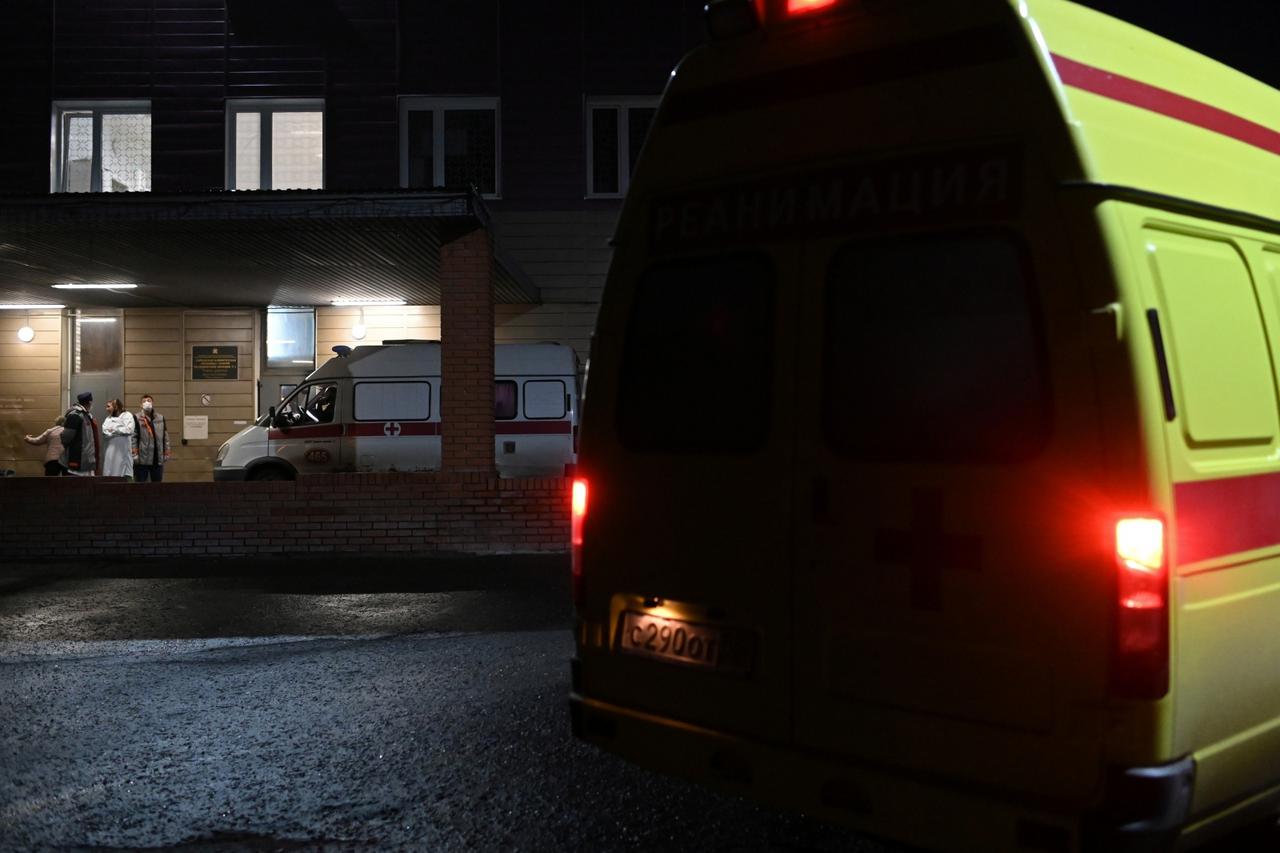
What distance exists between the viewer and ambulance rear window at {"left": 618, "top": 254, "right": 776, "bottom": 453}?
355cm

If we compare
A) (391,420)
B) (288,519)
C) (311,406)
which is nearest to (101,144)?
(311,406)

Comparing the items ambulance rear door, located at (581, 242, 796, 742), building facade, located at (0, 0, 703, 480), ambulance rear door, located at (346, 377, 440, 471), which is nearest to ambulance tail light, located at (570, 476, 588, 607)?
ambulance rear door, located at (581, 242, 796, 742)

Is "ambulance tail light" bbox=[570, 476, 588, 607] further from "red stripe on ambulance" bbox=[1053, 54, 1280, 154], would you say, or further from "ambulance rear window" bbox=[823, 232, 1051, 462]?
"red stripe on ambulance" bbox=[1053, 54, 1280, 154]

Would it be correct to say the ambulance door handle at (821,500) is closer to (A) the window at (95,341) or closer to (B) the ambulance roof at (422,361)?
(B) the ambulance roof at (422,361)

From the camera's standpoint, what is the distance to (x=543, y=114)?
17734 millimetres

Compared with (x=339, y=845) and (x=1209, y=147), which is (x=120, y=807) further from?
(x=1209, y=147)

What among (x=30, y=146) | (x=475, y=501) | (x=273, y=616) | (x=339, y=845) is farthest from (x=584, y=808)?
(x=30, y=146)

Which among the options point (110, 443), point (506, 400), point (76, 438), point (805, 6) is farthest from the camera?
point (110, 443)

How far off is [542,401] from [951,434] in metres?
12.0

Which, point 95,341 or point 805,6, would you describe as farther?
point 95,341

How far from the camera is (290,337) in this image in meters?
18.3

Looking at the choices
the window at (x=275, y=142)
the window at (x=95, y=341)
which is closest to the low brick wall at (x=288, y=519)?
the window at (x=95, y=341)

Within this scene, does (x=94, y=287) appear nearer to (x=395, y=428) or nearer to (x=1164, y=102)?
(x=395, y=428)

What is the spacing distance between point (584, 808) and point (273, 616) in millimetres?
5046
